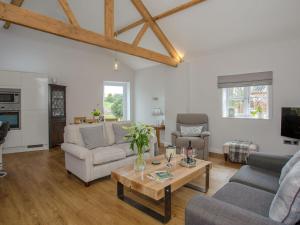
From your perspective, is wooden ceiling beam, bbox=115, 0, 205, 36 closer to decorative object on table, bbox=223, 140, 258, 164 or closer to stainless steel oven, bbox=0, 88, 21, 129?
decorative object on table, bbox=223, 140, 258, 164

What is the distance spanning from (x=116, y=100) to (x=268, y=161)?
216 inches

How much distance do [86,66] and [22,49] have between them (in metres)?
1.72

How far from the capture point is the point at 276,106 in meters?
3.81

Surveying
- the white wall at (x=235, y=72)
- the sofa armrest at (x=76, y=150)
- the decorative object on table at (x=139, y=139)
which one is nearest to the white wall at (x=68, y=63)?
the white wall at (x=235, y=72)

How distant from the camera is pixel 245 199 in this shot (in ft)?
5.14

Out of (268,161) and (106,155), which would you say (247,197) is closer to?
(268,161)

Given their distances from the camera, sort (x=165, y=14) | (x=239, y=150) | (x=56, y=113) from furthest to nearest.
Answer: (x=56, y=113) < (x=165, y=14) < (x=239, y=150)

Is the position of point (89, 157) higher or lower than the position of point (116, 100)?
lower

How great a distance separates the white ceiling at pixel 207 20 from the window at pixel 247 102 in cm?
103

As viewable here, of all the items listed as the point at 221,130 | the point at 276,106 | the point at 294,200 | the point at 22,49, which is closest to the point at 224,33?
the point at 276,106

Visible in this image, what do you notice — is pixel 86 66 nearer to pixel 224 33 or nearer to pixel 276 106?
pixel 224 33

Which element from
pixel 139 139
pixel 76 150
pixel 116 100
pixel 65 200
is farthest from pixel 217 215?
pixel 116 100

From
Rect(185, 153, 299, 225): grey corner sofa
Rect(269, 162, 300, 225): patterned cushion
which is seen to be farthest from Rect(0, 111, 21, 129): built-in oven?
Rect(269, 162, 300, 225): patterned cushion

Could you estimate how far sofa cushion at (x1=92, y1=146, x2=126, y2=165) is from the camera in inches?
113
